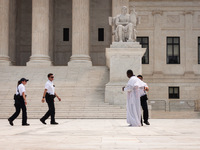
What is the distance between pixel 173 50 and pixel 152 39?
10.4ft

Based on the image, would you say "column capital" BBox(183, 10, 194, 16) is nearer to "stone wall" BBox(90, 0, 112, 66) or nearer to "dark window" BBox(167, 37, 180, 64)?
"dark window" BBox(167, 37, 180, 64)

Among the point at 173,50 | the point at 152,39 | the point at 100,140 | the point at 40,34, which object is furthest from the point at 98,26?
the point at 100,140

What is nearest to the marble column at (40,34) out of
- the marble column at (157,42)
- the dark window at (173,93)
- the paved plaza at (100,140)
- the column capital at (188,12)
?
the marble column at (157,42)

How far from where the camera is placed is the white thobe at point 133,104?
12922mm

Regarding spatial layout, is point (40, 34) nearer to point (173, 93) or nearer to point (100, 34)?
point (100, 34)

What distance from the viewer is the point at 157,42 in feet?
143

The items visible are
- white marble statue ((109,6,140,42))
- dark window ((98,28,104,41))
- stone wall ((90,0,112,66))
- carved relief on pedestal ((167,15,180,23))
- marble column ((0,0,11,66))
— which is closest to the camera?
white marble statue ((109,6,140,42))

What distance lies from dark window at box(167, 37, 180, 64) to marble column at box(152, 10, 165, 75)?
1.10 m

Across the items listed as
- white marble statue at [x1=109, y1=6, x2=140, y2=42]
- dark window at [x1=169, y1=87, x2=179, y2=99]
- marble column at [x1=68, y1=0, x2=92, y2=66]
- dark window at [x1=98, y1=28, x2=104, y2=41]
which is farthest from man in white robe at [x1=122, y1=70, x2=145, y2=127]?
dark window at [x1=98, y1=28, x2=104, y2=41]

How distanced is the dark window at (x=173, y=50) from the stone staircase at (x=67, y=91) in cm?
1472

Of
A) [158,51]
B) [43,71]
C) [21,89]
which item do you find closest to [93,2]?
[158,51]

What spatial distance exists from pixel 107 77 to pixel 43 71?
668 centimetres

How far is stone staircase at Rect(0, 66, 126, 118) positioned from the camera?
20.8m

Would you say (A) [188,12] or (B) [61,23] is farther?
(B) [61,23]
